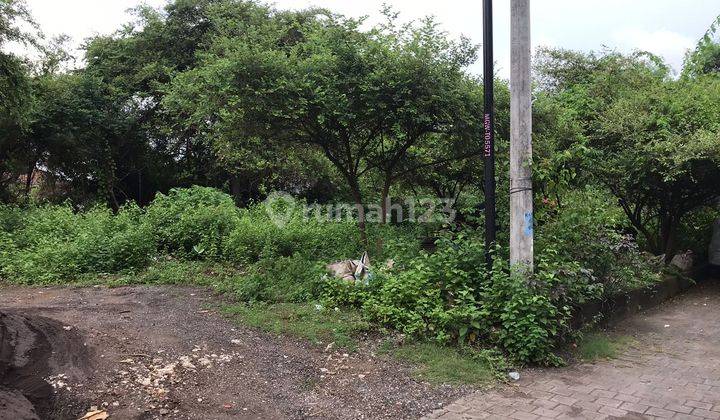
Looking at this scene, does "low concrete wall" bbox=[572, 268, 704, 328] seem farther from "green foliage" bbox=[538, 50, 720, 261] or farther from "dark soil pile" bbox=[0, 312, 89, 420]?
"dark soil pile" bbox=[0, 312, 89, 420]

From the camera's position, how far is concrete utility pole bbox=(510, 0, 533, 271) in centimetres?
573

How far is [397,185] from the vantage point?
36.0 ft

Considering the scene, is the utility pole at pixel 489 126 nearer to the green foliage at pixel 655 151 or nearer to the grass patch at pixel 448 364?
the grass patch at pixel 448 364

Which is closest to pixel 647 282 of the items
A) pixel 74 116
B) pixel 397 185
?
pixel 397 185

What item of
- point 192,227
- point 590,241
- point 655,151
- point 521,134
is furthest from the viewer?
point 192,227

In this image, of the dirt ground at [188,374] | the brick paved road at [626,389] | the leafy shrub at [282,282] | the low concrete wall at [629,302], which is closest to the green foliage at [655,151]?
the low concrete wall at [629,302]

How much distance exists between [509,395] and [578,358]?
1417 mm

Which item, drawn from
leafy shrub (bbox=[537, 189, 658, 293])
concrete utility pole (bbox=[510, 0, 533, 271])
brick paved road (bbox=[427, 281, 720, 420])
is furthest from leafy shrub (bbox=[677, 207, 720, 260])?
concrete utility pole (bbox=[510, 0, 533, 271])

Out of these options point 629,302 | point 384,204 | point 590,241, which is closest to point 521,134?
point 590,241

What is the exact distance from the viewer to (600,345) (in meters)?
5.98

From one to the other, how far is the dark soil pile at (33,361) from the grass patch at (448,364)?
113 inches

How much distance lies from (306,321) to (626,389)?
3302 mm

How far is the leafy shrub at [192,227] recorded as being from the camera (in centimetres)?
1045

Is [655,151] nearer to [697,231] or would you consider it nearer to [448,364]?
[697,231]
